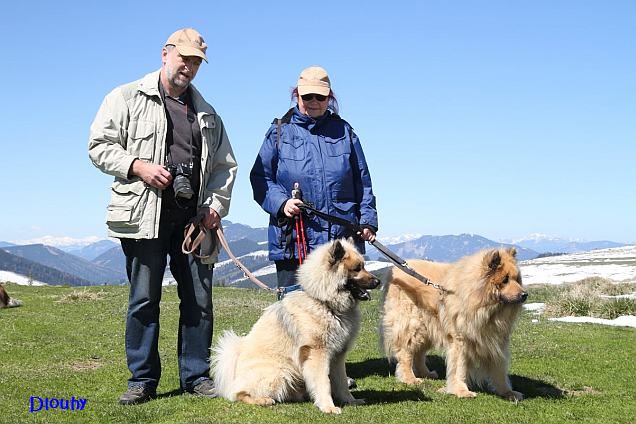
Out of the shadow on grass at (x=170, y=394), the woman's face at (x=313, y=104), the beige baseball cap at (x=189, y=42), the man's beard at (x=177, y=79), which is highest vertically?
the beige baseball cap at (x=189, y=42)

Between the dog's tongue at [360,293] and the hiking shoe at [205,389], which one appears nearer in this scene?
the dog's tongue at [360,293]

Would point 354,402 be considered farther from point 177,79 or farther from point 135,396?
point 177,79

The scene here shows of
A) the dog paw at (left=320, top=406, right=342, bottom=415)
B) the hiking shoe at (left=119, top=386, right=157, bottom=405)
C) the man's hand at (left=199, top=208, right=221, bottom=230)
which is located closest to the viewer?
the dog paw at (left=320, top=406, right=342, bottom=415)

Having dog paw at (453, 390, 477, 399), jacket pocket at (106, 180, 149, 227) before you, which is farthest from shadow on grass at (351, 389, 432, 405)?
jacket pocket at (106, 180, 149, 227)

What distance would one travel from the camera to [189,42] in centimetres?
549

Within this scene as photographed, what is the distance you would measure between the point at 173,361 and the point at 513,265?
4.70 m

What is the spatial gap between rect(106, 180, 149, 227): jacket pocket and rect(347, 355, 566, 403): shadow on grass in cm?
281

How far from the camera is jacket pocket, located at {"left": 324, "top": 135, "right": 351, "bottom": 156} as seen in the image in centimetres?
629

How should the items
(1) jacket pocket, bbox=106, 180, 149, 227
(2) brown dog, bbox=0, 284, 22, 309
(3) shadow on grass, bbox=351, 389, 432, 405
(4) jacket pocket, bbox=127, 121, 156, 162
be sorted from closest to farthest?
1. (1) jacket pocket, bbox=106, 180, 149, 227
2. (4) jacket pocket, bbox=127, 121, 156, 162
3. (3) shadow on grass, bbox=351, 389, 432, 405
4. (2) brown dog, bbox=0, 284, 22, 309

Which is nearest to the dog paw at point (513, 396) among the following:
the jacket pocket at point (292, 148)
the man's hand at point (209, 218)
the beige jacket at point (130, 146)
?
the jacket pocket at point (292, 148)

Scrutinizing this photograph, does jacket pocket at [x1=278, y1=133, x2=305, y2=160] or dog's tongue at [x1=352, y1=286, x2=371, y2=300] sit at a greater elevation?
jacket pocket at [x1=278, y1=133, x2=305, y2=160]

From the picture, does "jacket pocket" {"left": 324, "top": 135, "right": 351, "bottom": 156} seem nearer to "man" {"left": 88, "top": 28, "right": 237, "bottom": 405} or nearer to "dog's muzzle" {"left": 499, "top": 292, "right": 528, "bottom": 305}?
"man" {"left": 88, "top": 28, "right": 237, "bottom": 405}

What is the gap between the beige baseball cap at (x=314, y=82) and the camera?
611 centimetres

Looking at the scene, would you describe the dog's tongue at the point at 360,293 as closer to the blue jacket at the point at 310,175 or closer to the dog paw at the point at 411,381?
the blue jacket at the point at 310,175
